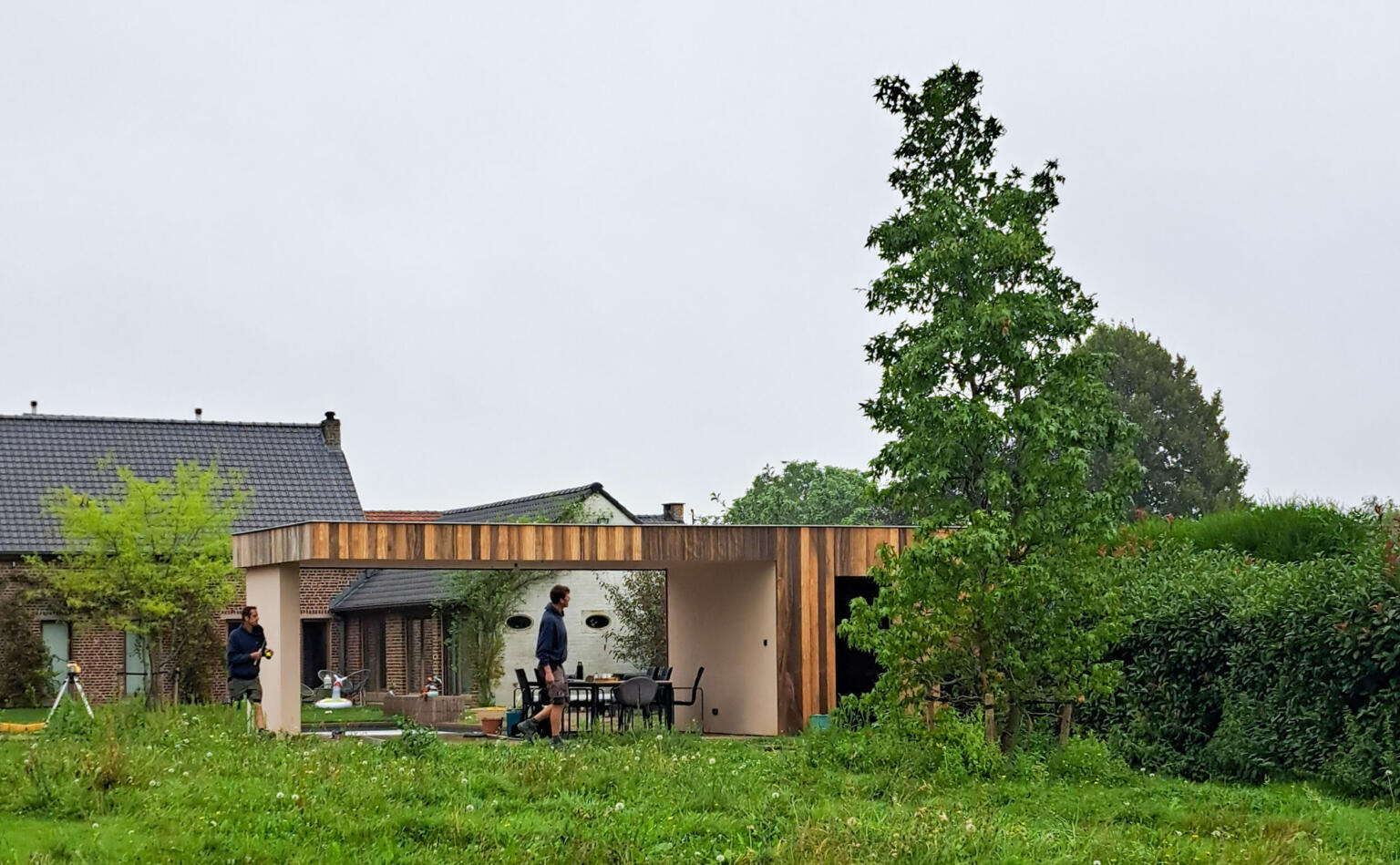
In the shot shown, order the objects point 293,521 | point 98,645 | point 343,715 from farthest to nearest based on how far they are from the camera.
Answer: point 293,521
point 98,645
point 343,715

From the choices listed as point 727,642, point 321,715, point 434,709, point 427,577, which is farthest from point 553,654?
point 427,577

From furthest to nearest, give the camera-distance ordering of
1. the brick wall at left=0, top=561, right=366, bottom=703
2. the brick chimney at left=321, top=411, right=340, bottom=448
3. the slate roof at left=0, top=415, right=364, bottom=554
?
1. the brick chimney at left=321, top=411, right=340, bottom=448
2. the slate roof at left=0, top=415, right=364, bottom=554
3. the brick wall at left=0, top=561, right=366, bottom=703

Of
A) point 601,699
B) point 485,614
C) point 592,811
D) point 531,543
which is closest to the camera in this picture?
point 592,811

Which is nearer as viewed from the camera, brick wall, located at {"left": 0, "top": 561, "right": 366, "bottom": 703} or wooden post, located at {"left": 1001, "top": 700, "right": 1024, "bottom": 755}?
wooden post, located at {"left": 1001, "top": 700, "right": 1024, "bottom": 755}

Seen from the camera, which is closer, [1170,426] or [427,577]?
[427,577]

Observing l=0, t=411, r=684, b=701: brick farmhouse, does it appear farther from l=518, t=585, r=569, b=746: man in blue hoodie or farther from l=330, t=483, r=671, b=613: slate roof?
l=518, t=585, r=569, b=746: man in blue hoodie

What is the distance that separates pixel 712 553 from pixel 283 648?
17.8 feet

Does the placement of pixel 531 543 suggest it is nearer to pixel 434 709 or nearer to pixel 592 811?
pixel 434 709

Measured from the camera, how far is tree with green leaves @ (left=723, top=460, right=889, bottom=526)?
184ft

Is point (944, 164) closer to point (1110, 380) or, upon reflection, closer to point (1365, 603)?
point (1365, 603)

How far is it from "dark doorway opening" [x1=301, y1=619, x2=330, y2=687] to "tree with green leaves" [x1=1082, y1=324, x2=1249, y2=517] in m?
26.5

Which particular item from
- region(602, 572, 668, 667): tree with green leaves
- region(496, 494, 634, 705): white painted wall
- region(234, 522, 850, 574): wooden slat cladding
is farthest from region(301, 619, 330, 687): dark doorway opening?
region(234, 522, 850, 574): wooden slat cladding

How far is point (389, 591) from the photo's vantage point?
3484cm

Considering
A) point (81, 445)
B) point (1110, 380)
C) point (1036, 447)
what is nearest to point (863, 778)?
point (1036, 447)
